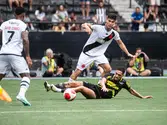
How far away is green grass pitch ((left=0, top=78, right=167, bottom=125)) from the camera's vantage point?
12.2 metres

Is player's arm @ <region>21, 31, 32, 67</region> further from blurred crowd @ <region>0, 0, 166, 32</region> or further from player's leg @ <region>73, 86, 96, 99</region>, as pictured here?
blurred crowd @ <region>0, 0, 166, 32</region>

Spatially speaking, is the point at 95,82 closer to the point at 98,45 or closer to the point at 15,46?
the point at 98,45

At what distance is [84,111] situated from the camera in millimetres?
13859

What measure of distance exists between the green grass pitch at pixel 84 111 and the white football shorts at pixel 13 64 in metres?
0.76

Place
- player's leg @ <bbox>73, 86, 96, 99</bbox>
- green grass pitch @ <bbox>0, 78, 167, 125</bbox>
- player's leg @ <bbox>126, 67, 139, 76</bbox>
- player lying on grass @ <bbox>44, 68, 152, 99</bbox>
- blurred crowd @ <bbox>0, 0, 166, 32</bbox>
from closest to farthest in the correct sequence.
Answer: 1. green grass pitch @ <bbox>0, 78, 167, 125</bbox>
2. player's leg @ <bbox>73, 86, 96, 99</bbox>
3. player lying on grass @ <bbox>44, 68, 152, 99</bbox>
4. player's leg @ <bbox>126, 67, 139, 76</bbox>
5. blurred crowd @ <bbox>0, 0, 166, 32</bbox>

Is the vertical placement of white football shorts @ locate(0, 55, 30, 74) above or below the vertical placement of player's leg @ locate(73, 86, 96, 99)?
above

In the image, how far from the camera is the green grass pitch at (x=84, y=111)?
40.0 feet

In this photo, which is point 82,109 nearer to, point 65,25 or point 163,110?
point 163,110

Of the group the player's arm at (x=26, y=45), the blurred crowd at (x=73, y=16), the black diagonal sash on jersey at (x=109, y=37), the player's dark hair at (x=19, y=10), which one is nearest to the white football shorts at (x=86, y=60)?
the black diagonal sash on jersey at (x=109, y=37)

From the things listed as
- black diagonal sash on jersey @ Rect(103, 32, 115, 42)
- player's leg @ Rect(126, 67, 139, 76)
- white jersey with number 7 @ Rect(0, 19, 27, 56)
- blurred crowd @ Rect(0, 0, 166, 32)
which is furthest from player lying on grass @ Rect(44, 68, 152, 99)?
blurred crowd @ Rect(0, 0, 166, 32)

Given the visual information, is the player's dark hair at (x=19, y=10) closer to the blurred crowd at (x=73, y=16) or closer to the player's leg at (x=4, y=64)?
the player's leg at (x=4, y=64)

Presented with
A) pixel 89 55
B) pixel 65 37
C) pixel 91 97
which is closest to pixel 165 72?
pixel 65 37

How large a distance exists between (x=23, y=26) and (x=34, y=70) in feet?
49.6

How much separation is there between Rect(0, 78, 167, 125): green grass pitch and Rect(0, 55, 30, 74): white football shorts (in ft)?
2.48
